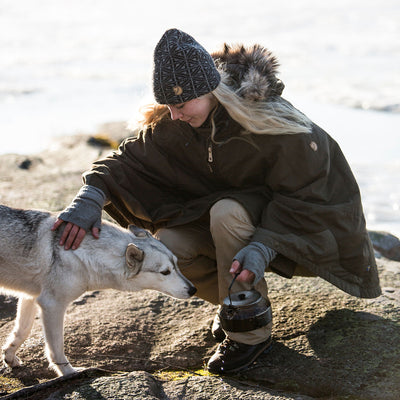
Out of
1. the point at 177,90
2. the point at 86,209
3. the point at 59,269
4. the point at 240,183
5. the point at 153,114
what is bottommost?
the point at 59,269

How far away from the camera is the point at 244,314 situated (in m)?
3.56

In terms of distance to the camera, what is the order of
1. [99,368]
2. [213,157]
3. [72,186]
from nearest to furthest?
[99,368] < [213,157] < [72,186]

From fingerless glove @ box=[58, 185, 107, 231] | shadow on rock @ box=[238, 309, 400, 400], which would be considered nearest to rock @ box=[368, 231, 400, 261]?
shadow on rock @ box=[238, 309, 400, 400]

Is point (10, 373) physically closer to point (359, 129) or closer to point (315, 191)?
point (315, 191)

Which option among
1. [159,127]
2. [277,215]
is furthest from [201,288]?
[159,127]

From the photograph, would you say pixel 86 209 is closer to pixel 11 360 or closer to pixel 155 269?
pixel 155 269

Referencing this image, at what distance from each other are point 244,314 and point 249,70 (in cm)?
156

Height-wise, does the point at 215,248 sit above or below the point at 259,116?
below

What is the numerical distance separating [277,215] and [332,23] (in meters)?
20.8

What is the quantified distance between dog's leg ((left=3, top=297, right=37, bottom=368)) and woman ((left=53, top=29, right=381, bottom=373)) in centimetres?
56

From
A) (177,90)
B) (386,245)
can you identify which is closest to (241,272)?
(177,90)

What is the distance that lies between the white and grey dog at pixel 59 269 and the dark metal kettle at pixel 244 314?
1.61ft

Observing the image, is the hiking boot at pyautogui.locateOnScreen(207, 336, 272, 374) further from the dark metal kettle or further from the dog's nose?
the dog's nose

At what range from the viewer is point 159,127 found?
4.29 meters
